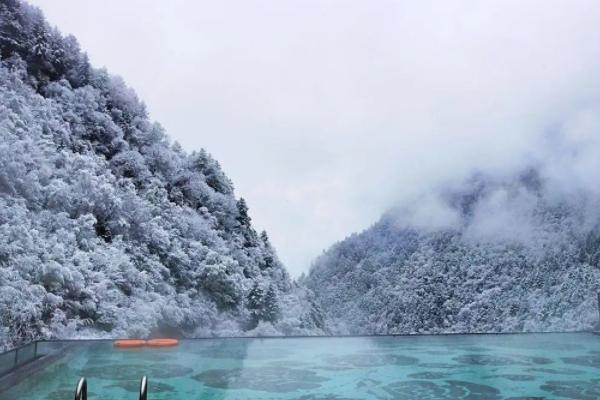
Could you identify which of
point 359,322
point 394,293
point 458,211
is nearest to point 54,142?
point 359,322

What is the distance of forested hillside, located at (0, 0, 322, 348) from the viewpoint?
52.1ft

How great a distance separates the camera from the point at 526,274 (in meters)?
67.2

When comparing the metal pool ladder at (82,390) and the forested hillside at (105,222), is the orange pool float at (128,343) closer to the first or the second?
the forested hillside at (105,222)

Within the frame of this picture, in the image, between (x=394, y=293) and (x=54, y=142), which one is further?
(x=394, y=293)

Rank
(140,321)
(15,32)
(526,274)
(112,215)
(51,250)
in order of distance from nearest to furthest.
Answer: (51,250)
(140,321)
(112,215)
(15,32)
(526,274)

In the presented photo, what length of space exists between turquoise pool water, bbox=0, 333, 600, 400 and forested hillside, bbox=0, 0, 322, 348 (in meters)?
3.29

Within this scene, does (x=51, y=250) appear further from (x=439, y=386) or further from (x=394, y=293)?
(x=394, y=293)

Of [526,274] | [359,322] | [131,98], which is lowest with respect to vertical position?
[359,322]

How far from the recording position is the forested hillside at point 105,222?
1588cm

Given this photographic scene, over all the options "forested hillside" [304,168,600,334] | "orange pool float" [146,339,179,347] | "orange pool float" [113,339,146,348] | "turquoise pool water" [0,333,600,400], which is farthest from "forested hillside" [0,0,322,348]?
"forested hillside" [304,168,600,334]

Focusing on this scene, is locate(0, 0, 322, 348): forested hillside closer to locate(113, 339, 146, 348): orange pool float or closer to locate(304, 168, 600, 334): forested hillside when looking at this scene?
locate(113, 339, 146, 348): orange pool float

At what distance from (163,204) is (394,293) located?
2325 inches

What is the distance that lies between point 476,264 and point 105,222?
216 ft

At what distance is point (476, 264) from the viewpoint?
77062mm
